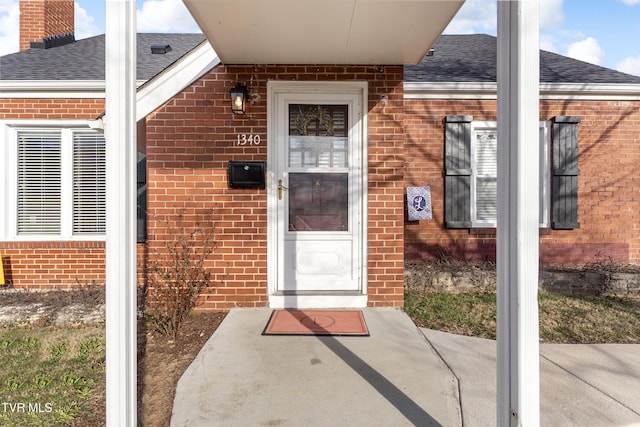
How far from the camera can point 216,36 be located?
142 inches

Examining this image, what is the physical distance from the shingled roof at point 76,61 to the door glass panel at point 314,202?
A: 2415mm

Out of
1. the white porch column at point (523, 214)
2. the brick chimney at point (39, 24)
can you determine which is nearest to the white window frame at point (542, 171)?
the white porch column at point (523, 214)

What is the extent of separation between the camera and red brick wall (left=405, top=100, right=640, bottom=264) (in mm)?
6152

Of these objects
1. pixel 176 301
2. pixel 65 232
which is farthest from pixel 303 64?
pixel 65 232

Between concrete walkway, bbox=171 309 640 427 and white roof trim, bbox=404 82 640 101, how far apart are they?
3786mm

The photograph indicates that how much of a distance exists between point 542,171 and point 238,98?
4717 millimetres

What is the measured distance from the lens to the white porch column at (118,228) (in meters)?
1.79

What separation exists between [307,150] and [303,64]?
3.08 feet

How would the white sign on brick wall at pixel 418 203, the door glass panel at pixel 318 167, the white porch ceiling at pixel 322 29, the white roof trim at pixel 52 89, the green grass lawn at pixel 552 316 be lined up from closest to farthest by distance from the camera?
the white porch ceiling at pixel 322 29, the green grass lawn at pixel 552 316, the door glass panel at pixel 318 167, the white roof trim at pixel 52 89, the white sign on brick wall at pixel 418 203

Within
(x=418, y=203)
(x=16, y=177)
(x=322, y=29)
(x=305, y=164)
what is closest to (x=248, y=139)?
(x=305, y=164)

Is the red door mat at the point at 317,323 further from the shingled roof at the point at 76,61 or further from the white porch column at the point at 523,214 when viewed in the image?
the shingled roof at the point at 76,61

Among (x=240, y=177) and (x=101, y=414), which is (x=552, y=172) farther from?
(x=101, y=414)

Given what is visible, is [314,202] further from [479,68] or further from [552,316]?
[479,68]

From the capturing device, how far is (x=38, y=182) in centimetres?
564
